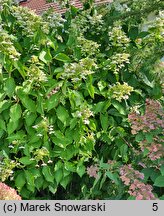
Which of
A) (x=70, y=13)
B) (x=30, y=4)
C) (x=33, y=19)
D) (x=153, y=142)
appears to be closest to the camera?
(x=153, y=142)

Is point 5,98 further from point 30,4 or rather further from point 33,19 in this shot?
point 30,4

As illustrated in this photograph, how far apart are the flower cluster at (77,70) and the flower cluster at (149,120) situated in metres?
0.45

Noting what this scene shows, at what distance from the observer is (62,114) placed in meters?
2.76

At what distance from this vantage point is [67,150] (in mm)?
2799

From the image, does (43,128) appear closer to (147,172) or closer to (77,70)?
(77,70)

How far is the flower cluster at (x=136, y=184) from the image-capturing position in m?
2.25

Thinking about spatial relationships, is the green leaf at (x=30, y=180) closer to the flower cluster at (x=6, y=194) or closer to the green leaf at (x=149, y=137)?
the flower cluster at (x=6, y=194)

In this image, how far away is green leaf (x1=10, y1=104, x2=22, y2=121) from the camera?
2.70 m

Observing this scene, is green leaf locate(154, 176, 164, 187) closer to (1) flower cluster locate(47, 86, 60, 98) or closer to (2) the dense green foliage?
(2) the dense green foliage

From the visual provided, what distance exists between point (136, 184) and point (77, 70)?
0.89 meters

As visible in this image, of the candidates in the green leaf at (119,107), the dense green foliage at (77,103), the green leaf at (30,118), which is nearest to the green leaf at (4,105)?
the dense green foliage at (77,103)

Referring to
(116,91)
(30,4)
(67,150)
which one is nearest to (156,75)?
(116,91)

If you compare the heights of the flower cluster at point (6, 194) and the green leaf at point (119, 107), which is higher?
the green leaf at point (119, 107)

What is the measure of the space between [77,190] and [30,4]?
8.25 m
